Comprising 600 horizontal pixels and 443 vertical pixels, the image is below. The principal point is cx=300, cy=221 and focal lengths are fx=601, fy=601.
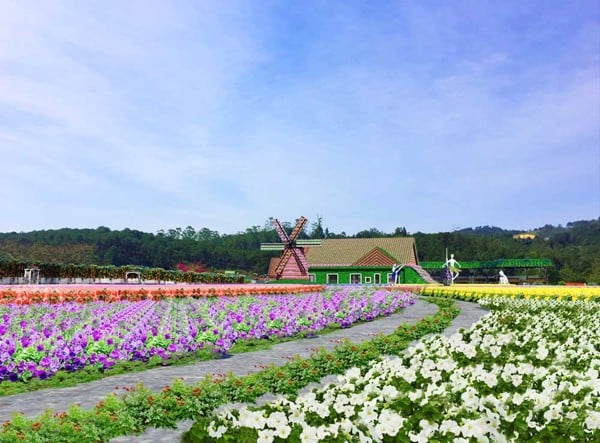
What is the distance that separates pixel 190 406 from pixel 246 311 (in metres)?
10.2

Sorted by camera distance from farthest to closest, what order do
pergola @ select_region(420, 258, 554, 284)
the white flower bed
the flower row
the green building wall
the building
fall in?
pergola @ select_region(420, 258, 554, 284) → the building → the green building wall → the flower row → the white flower bed

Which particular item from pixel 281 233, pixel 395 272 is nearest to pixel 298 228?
pixel 281 233

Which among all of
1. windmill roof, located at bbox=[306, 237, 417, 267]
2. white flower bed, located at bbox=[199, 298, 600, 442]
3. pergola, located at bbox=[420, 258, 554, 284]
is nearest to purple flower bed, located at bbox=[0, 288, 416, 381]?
white flower bed, located at bbox=[199, 298, 600, 442]

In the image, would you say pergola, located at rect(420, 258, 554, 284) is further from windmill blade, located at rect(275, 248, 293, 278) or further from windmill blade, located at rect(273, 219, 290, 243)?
windmill blade, located at rect(273, 219, 290, 243)

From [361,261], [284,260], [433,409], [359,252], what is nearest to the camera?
[433,409]

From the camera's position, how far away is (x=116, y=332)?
11320 mm

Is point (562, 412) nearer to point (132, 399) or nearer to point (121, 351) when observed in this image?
point (132, 399)

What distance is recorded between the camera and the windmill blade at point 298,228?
6028cm

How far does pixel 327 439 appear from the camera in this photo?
4355 mm

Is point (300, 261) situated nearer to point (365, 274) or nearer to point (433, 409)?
point (365, 274)

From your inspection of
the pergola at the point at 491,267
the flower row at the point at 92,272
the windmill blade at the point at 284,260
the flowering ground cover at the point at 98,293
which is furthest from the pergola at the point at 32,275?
the pergola at the point at 491,267

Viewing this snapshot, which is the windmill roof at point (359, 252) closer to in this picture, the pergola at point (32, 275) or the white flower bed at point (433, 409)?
the pergola at point (32, 275)

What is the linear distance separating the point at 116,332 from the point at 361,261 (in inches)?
2017

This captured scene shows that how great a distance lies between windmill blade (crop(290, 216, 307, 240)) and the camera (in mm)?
60281
